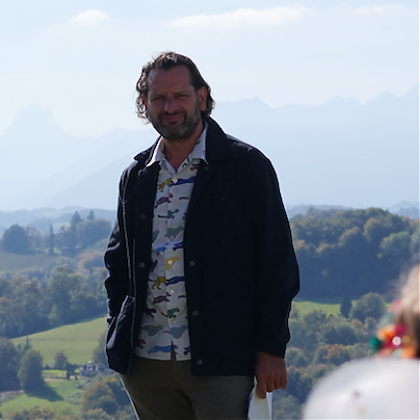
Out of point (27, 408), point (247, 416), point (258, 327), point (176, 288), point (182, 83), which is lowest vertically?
point (27, 408)

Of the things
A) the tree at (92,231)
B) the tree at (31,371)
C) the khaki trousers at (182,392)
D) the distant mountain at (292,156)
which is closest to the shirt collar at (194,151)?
the khaki trousers at (182,392)

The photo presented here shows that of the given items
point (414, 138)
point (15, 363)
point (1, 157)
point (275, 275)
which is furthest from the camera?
point (414, 138)

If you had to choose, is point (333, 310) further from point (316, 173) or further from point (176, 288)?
point (316, 173)

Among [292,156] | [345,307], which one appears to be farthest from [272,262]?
[292,156]

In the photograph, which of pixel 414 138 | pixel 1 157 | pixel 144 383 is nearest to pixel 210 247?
pixel 144 383

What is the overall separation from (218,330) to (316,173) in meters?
84.8

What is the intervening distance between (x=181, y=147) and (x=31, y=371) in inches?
608

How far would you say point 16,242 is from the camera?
2831 cm

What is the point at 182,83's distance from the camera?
198 cm

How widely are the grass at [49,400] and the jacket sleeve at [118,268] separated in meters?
13.1

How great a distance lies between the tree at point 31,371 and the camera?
15.5m

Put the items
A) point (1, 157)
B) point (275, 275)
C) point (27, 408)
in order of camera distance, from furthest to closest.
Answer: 1. point (1, 157)
2. point (27, 408)
3. point (275, 275)

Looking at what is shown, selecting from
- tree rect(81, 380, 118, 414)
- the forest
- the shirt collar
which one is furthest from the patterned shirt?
tree rect(81, 380, 118, 414)

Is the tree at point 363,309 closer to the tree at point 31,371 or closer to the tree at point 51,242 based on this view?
the tree at point 31,371
